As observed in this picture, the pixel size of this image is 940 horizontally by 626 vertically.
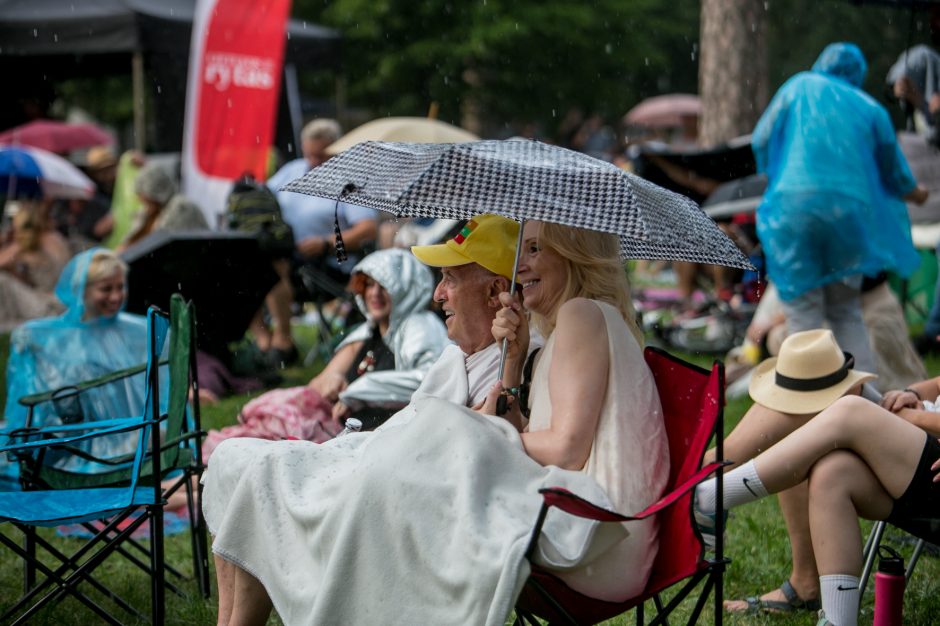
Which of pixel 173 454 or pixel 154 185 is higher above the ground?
pixel 173 454

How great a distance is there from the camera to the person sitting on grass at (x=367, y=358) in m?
5.32

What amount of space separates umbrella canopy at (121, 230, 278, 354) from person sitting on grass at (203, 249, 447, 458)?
2.77 meters

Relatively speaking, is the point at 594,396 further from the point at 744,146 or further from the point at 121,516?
the point at 744,146

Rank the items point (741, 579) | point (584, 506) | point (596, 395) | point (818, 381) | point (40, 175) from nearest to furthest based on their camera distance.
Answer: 1. point (584, 506)
2. point (596, 395)
3. point (818, 381)
4. point (741, 579)
5. point (40, 175)

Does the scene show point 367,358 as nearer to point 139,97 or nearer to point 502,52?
point 139,97

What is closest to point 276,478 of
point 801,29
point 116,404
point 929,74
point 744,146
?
point 116,404

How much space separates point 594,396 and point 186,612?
79.2 inches

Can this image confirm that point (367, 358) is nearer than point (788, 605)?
No

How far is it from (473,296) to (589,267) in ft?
1.81

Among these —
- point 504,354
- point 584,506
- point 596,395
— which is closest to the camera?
point 584,506

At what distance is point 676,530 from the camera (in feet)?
10.0

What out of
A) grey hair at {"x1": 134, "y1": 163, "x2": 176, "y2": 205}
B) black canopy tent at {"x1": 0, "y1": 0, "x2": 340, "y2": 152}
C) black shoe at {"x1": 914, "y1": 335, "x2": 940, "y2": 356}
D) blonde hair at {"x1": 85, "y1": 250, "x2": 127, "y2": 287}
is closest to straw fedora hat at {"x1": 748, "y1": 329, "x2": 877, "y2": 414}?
blonde hair at {"x1": 85, "y1": 250, "x2": 127, "y2": 287}

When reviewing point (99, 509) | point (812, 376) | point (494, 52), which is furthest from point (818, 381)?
point (494, 52)

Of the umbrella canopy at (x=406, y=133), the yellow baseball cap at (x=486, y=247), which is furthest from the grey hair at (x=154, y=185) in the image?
the yellow baseball cap at (x=486, y=247)
